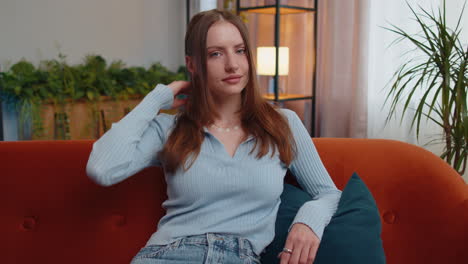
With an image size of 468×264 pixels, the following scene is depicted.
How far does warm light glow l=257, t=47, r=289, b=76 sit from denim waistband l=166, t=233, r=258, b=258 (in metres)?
2.48

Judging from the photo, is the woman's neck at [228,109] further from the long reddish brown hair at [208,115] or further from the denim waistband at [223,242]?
the denim waistband at [223,242]

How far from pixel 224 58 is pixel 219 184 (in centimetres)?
38

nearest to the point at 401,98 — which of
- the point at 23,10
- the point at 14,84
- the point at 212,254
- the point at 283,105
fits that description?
the point at 283,105

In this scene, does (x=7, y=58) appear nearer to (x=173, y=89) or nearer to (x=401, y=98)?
(x=173, y=89)

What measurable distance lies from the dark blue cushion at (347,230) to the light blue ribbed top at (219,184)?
3cm

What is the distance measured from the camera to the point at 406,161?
1.47 m

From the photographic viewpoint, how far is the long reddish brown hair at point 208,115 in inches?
52.7

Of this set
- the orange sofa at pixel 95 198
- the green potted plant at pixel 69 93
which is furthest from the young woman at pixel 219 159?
the green potted plant at pixel 69 93

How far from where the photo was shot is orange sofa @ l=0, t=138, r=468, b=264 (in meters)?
1.44

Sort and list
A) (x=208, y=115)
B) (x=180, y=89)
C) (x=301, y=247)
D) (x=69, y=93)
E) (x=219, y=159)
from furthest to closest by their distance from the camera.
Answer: (x=69, y=93) → (x=180, y=89) → (x=208, y=115) → (x=219, y=159) → (x=301, y=247)

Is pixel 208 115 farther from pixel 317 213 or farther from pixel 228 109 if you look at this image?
pixel 317 213

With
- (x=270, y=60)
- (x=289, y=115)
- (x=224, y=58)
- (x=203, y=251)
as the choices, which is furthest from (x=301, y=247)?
(x=270, y=60)

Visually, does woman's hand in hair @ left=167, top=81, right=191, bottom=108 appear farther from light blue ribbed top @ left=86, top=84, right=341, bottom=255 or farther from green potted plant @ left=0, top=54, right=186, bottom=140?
green potted plant @ left=0, top=54, right=186, bottom=140

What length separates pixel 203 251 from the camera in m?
1.18
